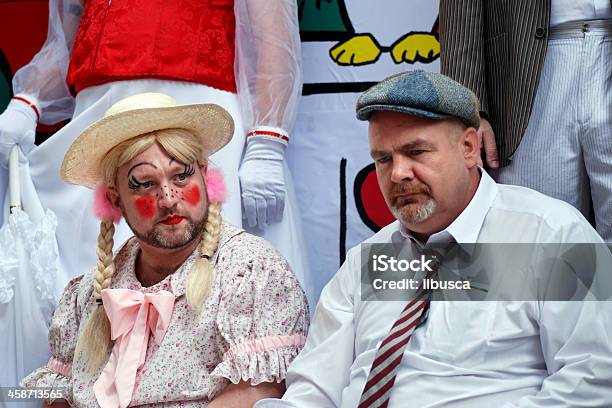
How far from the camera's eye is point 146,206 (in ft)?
8.90

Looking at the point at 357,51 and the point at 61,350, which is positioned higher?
the point at 357,51

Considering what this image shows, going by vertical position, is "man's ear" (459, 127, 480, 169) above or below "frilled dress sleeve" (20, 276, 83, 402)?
above

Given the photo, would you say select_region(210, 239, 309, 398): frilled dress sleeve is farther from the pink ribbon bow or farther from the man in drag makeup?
the pink ribbon bow

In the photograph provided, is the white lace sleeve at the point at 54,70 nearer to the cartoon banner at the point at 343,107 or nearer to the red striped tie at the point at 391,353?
the cartoon banner at the point at 343,107

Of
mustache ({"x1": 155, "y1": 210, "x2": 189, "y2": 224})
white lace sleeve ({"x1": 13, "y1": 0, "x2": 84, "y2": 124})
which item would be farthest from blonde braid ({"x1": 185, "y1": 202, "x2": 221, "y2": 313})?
white lace sleeve ({"x1": 13, "y1": 0, "x2": 84, "y2": 124})

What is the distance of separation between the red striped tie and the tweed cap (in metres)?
0.42

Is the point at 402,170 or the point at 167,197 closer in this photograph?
the point at 402,170

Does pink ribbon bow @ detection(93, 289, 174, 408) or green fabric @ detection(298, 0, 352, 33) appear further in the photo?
green fabric @ detection(298, 0, 352, 33)

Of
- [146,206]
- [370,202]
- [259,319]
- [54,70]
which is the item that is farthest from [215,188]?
[54,70]

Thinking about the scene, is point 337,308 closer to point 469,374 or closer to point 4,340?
point 469,374

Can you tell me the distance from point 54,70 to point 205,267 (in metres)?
1.44

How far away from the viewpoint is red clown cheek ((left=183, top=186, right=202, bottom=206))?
2.72m

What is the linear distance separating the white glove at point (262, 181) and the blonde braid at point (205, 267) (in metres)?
0.42

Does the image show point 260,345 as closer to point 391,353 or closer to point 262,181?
point 391,353
